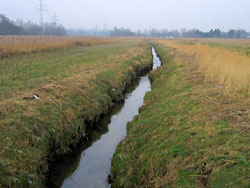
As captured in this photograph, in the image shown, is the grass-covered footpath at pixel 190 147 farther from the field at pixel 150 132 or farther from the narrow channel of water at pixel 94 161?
the narrow channel of water at pixel 94 161

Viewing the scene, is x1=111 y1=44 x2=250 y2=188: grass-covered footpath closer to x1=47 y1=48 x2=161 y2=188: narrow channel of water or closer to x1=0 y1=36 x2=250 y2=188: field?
x1=0 y1=36 x2=250 y2=188: field

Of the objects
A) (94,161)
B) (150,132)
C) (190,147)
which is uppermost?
(190,147)

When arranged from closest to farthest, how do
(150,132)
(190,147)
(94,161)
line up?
(190,147) < (150,132) < (94,161)

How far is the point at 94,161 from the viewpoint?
290 inches

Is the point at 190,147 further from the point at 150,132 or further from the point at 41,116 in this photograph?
the point at 41,116

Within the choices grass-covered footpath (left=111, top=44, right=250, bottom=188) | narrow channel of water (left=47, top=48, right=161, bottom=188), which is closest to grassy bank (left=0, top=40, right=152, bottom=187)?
narrow channel of water (left=47, top=48, right=161, bottom=188)

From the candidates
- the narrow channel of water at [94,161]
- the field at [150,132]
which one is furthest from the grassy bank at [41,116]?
the narrow channel of water at [94,161]

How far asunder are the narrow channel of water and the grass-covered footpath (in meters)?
0.58

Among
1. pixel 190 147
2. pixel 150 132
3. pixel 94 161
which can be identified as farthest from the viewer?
pixel 94 161

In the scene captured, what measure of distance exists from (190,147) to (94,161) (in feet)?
10.9

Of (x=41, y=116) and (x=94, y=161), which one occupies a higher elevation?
(x=41, y=116)

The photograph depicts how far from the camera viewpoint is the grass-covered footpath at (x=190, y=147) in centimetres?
455

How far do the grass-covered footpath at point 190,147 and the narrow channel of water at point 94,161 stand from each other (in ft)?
1.91

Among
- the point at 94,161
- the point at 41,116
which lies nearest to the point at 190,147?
the point at 94,161
